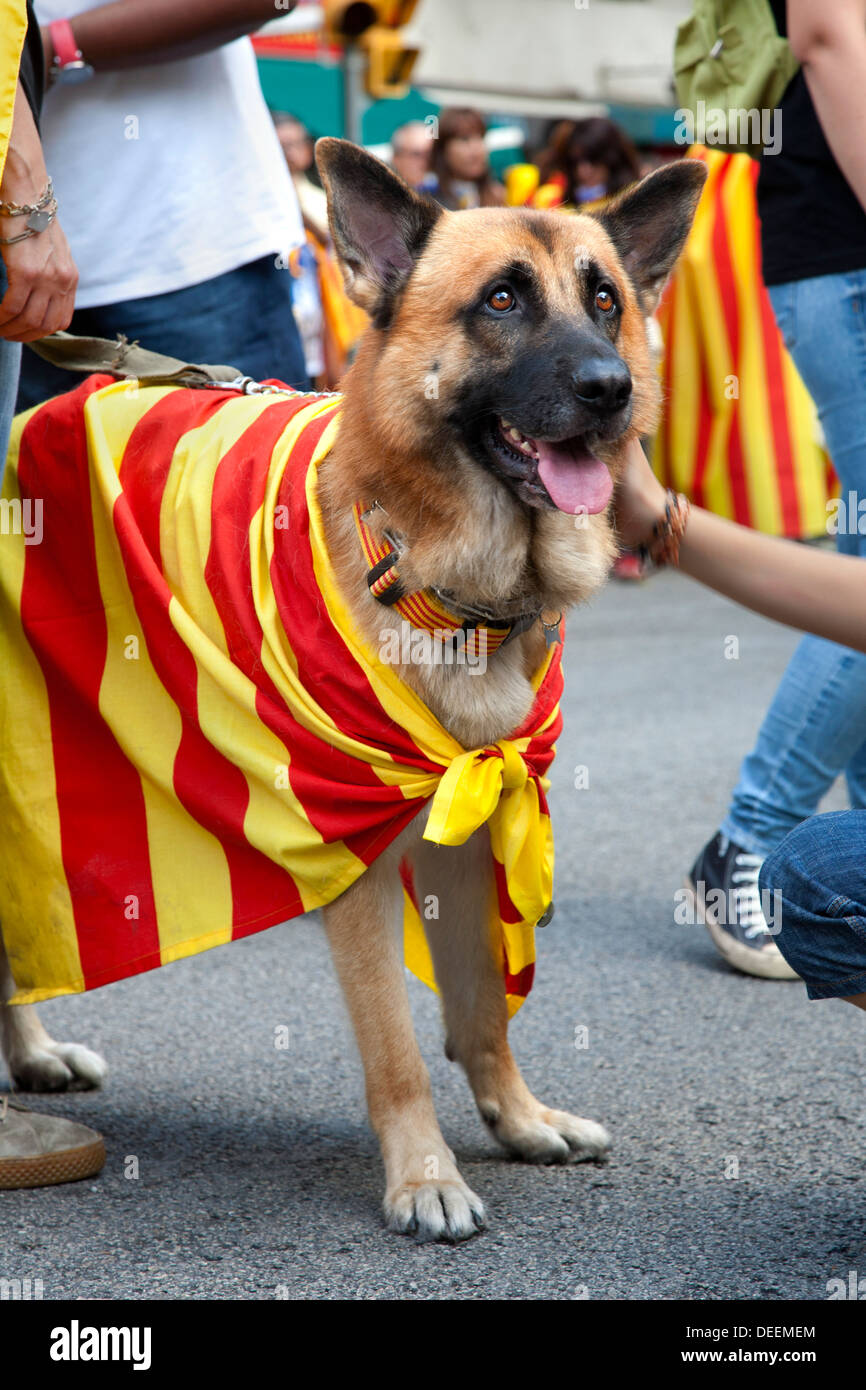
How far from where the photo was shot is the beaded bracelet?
2.30 meters

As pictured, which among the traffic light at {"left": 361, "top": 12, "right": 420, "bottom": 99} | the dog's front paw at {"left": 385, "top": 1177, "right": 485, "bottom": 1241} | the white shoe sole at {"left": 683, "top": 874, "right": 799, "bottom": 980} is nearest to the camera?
the dog's front paw at {"left": 385, "top": 1177, "right": 485, "bottom": 1241}

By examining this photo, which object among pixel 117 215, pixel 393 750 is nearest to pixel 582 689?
pixel 117 215

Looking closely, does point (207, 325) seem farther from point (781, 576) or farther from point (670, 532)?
point (781, 576)

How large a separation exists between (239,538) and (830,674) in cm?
156

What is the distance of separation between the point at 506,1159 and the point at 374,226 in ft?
5.50

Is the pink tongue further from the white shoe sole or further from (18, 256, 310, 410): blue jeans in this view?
the white shoe sole

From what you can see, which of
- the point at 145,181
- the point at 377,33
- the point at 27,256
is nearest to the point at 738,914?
the point at 145,181

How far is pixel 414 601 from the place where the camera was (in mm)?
2604

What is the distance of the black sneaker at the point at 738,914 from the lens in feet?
12.4

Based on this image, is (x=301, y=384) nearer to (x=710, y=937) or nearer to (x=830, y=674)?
(x=830, y=674)

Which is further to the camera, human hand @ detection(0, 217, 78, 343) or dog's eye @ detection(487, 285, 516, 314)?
dog's eye @ detection(487, 285, 516, 314)

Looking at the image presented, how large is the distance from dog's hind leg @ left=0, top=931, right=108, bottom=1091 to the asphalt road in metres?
0.06

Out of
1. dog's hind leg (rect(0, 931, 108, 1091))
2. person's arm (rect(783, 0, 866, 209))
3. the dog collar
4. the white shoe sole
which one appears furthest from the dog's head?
the white shoe sole

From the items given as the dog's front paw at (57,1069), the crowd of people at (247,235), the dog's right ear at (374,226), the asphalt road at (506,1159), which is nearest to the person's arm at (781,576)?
the crowd of people at (247,235)
